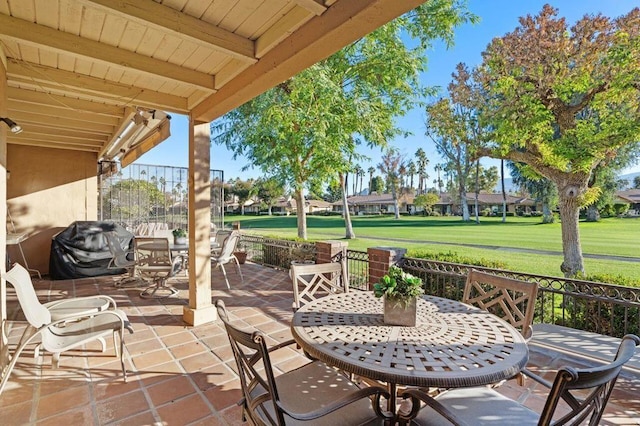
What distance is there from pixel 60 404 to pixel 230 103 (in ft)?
9.34

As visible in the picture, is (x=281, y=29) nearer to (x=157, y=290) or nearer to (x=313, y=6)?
(x=313, y=6)

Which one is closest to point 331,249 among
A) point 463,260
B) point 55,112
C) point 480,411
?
point 463,260

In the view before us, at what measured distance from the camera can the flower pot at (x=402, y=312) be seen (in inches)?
70.9

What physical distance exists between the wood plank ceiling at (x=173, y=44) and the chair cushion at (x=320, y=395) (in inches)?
81.6

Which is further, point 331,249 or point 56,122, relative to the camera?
point 331,249

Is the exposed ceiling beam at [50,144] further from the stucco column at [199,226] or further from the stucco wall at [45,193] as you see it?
the stucco column at [199,226]

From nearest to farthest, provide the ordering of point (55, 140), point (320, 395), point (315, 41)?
point (320, 395) < point (315, 41) < point (55, 140)

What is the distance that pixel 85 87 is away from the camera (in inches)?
119

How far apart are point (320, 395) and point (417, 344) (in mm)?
582

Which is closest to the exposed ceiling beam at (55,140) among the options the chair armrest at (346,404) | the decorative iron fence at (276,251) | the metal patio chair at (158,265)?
the metal patio chair at (158,265)

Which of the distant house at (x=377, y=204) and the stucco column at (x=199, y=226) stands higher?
the distant house at (x=377, y=204)

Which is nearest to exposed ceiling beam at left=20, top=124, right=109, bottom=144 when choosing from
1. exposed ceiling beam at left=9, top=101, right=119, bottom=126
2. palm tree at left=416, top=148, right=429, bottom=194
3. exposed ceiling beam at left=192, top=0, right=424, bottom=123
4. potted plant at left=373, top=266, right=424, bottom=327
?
exposed ceiling beam at left=9, top=101, right=119, bottom=126

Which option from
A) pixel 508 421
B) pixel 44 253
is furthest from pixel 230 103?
pixel 44 253

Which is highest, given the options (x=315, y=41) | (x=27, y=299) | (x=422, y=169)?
(x=422, y=169)
